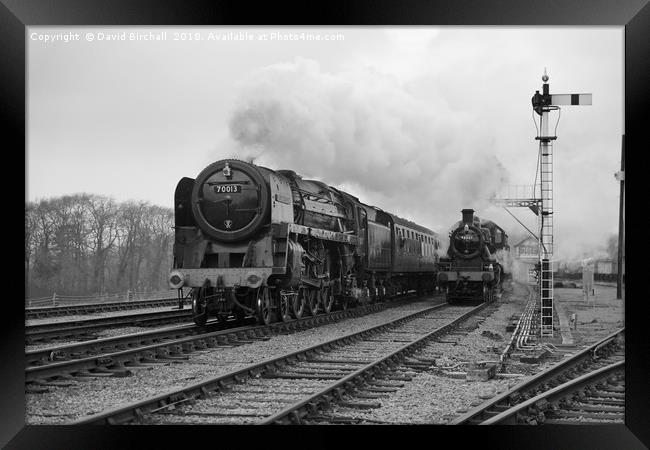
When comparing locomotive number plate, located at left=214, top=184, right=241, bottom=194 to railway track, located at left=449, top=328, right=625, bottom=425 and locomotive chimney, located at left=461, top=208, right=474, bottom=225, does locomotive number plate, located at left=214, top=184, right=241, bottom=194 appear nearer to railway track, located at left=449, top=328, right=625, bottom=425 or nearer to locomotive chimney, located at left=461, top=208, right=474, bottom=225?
railway track, located at left=449, top=328, right=625, bottom=425

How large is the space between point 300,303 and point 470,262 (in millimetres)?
6659

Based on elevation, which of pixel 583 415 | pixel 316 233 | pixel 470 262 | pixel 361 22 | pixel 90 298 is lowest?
pixel 583 415

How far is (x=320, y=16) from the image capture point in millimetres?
6254

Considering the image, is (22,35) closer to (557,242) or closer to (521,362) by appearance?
(521,362)

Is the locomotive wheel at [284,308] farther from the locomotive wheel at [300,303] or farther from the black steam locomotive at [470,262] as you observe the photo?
the black steam locomotive at [470,262]

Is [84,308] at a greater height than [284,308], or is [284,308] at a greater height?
[284,308]

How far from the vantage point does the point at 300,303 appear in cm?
1198

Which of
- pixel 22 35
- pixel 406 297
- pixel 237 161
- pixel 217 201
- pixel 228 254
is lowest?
pixel 406 297

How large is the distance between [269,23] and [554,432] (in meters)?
4.75

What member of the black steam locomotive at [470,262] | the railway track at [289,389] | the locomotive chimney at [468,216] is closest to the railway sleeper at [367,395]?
the railway track at [289,389]

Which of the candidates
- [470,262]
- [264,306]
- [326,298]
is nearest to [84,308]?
[326,298]

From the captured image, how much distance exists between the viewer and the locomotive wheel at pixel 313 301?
12.4m

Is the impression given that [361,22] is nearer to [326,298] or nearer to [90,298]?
[326,298]

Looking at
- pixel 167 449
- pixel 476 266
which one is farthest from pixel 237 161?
pixel 476 266
